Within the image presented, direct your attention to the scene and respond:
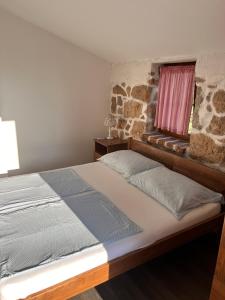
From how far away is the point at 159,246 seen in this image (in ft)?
5.92

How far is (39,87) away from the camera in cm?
338

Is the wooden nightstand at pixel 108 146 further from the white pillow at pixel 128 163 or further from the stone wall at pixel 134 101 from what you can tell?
the white pillow at pixel 128 163

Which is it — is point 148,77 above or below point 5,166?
above

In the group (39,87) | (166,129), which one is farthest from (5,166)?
(166,129)

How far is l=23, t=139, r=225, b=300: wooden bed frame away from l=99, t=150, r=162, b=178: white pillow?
0.26m

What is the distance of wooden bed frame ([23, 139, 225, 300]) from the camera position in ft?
4.84

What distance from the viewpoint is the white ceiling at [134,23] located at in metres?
1.80

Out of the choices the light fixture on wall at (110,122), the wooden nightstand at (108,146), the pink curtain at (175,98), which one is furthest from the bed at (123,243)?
the light fixture on wall at (110,122)

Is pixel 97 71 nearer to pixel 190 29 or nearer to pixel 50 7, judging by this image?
pixel 50 7

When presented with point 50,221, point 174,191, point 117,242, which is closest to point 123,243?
point 117,242

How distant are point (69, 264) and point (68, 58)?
2838mm

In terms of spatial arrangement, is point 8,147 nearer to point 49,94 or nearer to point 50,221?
point 49,94

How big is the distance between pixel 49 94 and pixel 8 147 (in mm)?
924

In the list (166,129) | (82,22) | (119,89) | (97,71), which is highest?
(82,22)
